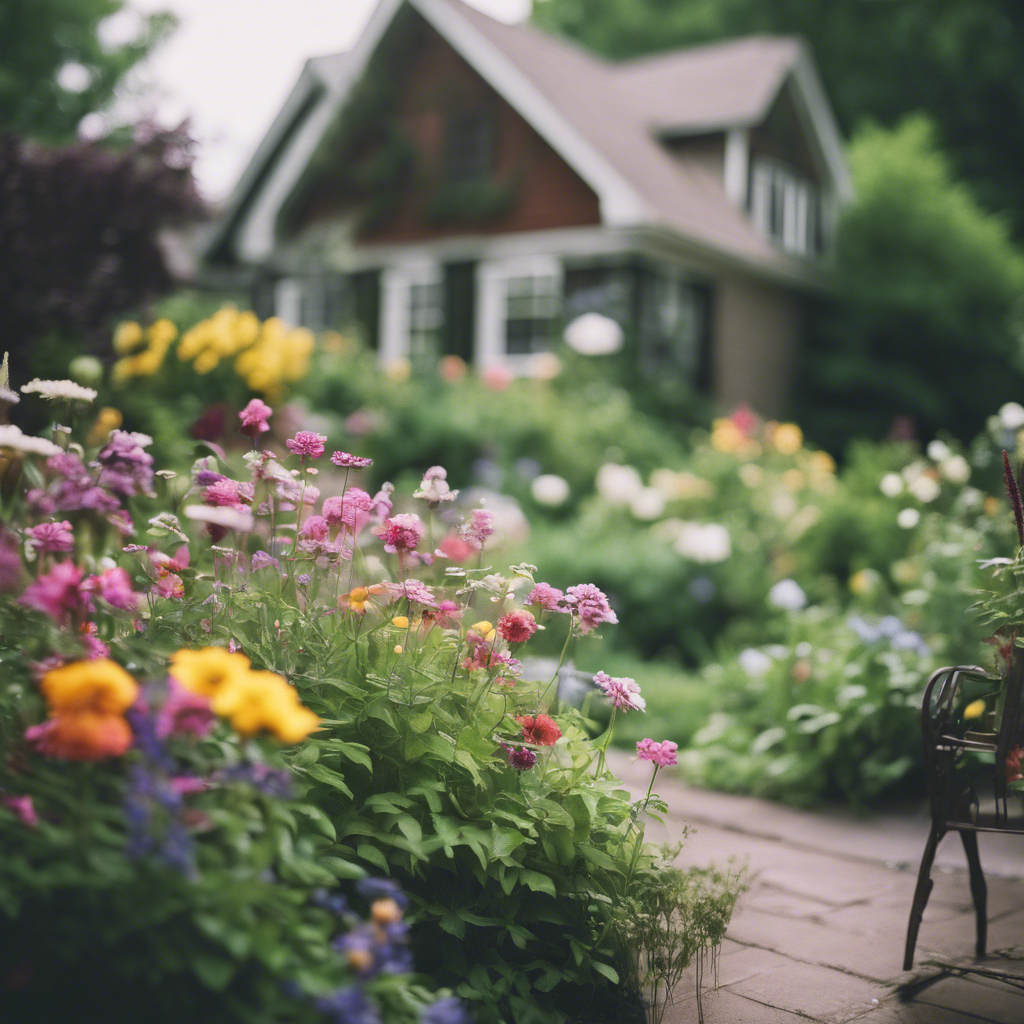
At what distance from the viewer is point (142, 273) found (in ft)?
22.7

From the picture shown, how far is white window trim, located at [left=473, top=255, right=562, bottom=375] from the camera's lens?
46.9 feet

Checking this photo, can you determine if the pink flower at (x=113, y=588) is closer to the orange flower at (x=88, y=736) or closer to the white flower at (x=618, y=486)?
the orange flower at (x=88, y=736)

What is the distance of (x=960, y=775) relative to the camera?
2.75m

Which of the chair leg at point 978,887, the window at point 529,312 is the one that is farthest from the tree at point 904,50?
the chair leg at point 978,887

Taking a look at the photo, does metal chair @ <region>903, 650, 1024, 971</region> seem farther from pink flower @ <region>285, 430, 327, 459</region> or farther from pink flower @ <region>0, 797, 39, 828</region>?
pink flower @ <region>0, 797, 39, 828</region>

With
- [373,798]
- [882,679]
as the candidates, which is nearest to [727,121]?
[882,679]

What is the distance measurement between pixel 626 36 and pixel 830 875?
85.1 feet

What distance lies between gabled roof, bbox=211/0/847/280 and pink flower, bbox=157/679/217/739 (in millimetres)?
11812

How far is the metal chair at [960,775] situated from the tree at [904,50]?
878 inches

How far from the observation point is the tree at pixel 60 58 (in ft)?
46.4

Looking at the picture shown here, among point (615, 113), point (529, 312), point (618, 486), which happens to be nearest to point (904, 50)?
point (615, 113)

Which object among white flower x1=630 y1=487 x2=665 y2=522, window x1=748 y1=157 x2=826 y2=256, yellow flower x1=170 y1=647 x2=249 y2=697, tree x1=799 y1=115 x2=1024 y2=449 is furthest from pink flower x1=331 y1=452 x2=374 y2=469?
tree x1=799 y1=115 x2=1024 y2=449

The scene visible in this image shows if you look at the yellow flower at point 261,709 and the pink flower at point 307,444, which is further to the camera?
the pink flower at point 307,444

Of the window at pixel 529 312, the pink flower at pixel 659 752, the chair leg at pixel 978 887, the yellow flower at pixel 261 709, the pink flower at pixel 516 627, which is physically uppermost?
the window at pixel 529 312
